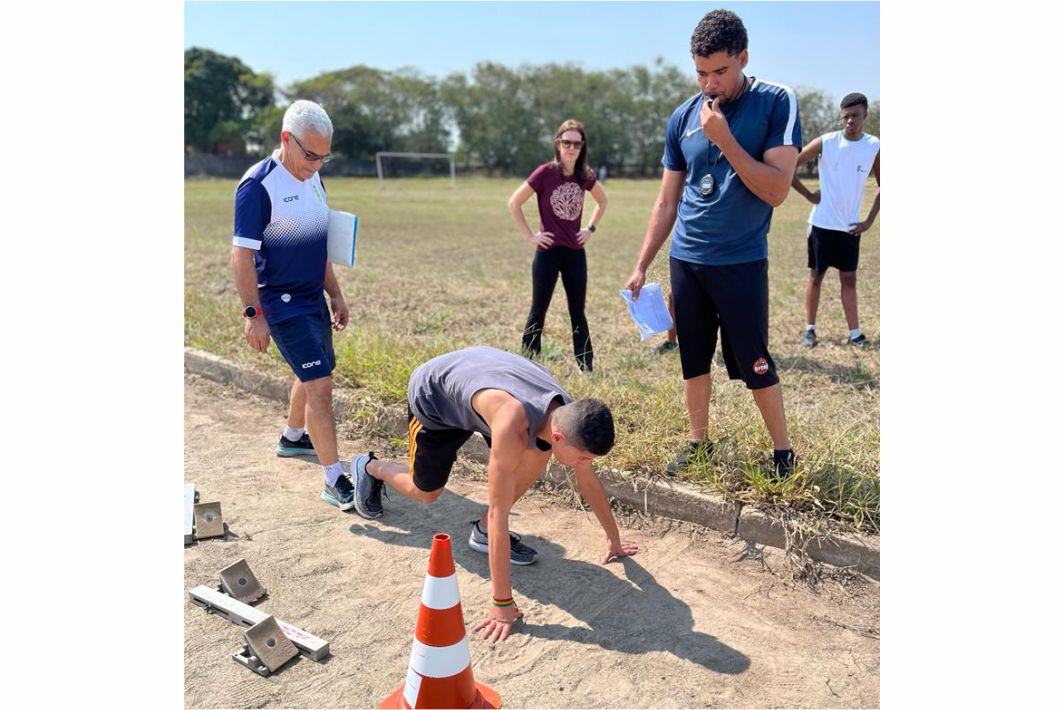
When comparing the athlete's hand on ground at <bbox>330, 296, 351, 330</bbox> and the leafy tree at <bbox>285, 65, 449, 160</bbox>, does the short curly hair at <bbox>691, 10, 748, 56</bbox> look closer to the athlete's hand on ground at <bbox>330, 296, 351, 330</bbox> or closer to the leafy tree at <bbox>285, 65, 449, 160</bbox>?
the athlete's hand on ground at <bbox>330, 296, 351, 330</bbox>

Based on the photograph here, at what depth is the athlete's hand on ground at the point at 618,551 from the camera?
378cm

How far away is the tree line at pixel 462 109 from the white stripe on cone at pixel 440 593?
5278cm

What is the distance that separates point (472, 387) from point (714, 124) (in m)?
1.58

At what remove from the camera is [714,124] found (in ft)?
12.2

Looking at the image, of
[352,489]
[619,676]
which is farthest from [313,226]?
[619,676]

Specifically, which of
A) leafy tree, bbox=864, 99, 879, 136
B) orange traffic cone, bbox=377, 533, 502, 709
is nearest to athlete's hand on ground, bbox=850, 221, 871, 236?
leafy tree, bbox=864, 99, 879, 136

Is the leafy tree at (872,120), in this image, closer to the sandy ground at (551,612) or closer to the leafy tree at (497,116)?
the sandy ground at (551,612)

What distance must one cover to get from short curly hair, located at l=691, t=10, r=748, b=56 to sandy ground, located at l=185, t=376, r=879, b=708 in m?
2.20

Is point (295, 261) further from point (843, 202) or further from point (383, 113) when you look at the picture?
point (383, 113)

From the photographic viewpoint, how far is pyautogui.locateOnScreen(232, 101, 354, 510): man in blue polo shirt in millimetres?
4027

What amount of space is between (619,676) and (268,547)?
5.93 ft

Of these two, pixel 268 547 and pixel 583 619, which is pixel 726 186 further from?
pixel 268 547

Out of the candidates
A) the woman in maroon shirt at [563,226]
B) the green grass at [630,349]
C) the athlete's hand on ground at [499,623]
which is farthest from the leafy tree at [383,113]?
the athlete's hand on ground at [499,623]

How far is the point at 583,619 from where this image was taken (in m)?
3.33
